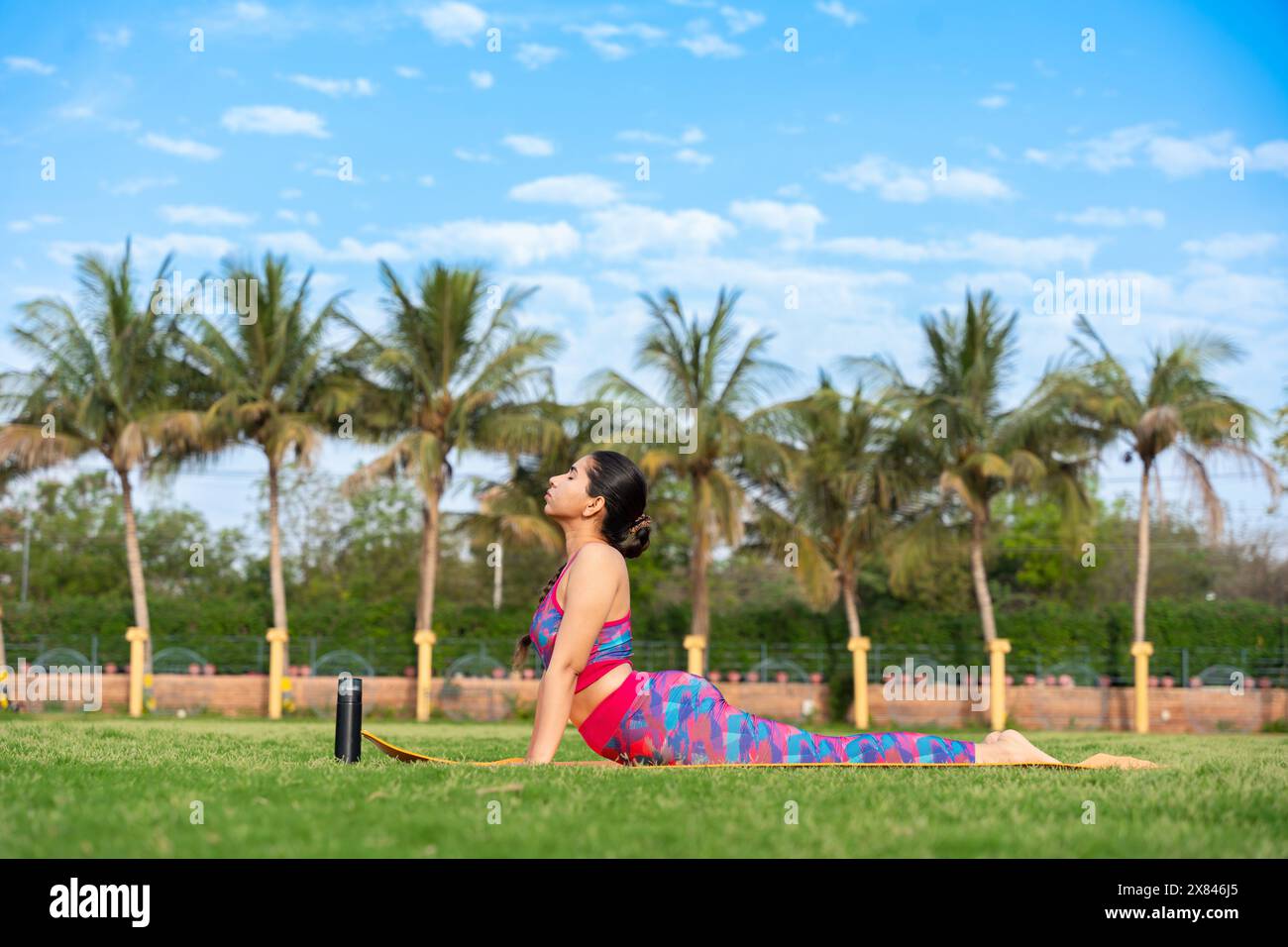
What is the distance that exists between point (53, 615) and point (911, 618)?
1986cm

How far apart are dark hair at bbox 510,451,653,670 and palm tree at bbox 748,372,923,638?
817 inches

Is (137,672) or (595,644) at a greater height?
(595,644)

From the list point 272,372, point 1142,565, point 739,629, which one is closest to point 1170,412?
point 1142,565

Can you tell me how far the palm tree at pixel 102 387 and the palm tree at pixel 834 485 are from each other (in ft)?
39.9

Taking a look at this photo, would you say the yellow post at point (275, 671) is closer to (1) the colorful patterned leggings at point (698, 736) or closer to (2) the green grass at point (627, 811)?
(2) the green grass at point (627, 811)

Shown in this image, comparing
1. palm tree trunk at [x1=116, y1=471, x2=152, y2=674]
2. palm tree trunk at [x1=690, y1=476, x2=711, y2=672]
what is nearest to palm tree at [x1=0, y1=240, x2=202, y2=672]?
palm tree trunk at [x1=116, y1=471, x2=152, y2=674]

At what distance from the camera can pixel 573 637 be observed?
499 centimetres

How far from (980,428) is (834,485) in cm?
327

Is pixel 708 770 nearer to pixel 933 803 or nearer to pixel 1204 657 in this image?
pixel 933 803

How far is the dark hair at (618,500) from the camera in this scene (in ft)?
17.8

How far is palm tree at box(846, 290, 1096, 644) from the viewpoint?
26.2m

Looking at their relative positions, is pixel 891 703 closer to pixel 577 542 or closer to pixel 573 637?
pixel 577 542
